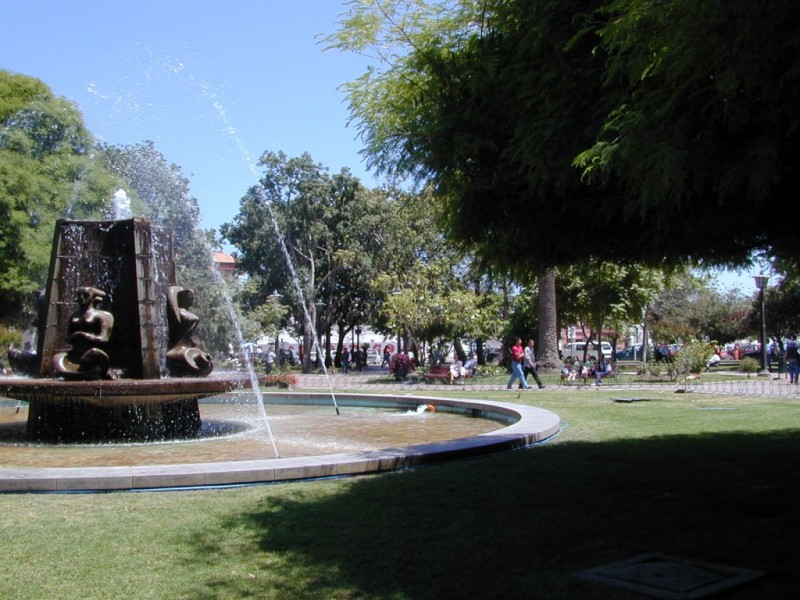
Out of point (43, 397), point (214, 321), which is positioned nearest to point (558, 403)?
point (43, 397)

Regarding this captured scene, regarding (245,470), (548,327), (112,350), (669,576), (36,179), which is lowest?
(669,576)

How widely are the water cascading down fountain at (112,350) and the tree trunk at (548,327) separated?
19135mm

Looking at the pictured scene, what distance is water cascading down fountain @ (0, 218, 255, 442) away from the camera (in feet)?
35.4

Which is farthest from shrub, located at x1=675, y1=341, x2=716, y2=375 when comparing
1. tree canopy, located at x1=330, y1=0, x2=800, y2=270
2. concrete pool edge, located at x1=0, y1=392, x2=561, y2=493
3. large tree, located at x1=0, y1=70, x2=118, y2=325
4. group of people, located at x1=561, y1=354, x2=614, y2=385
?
large tree, located at x1=0, y1=70, x2=118, y2=325

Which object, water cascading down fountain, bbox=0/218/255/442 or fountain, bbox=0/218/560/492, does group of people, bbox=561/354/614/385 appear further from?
water cascading down fountain, bbox=0/218/255/442

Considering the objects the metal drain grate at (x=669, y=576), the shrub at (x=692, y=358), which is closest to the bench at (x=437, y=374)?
the shrub at (x=692, y=358)

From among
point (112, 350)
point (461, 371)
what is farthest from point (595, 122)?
point (461, 371)

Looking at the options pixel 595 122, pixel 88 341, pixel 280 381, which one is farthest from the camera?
pixel 280 381

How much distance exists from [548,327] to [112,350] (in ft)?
67.7

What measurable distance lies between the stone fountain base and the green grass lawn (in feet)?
11.7

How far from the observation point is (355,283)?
49406mm

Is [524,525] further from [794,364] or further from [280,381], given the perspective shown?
[794,364]

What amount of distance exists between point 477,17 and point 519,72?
1057 mm

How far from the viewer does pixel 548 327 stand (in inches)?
1179
